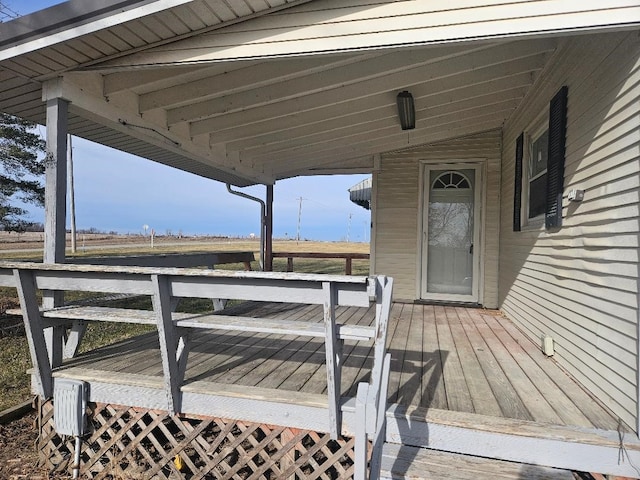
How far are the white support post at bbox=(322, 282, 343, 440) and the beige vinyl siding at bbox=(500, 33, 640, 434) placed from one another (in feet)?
4.68

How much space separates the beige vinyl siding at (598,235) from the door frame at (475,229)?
1.87 meters

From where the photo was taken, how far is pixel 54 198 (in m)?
2.77

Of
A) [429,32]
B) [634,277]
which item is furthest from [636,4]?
[634,277]

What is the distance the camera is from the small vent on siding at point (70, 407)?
2.50 meters

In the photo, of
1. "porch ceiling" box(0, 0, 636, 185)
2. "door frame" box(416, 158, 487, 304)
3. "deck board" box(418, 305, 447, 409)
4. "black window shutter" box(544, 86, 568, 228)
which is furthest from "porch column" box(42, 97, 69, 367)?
"door frame" box(416, 158, 487, 304)

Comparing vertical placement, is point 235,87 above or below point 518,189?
above

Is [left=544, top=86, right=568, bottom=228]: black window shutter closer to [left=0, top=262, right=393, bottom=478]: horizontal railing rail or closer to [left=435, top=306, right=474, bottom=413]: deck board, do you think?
[left=435, top=306, right=474, bottom=413]: deck board

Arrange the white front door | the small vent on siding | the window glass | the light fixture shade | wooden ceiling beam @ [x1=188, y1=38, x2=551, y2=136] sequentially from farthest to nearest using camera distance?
1. the white front door
2. the light fixture shade
3. the window glass
4. wooden ceiling beam @ [x1=188, y1=38, x2=551, y2=136]
5. the small vent on siding

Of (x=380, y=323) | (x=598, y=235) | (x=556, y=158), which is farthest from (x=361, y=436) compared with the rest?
(x=556, y=158)

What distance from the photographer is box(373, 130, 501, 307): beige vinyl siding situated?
5.45 metres

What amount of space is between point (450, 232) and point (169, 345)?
4426mm

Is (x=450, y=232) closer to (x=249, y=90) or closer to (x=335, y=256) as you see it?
(x=335, y=256)

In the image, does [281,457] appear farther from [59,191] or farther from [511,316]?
[511,316]

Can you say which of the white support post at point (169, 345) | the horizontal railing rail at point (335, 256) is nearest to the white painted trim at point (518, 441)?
the white support post at point (169, 345)
